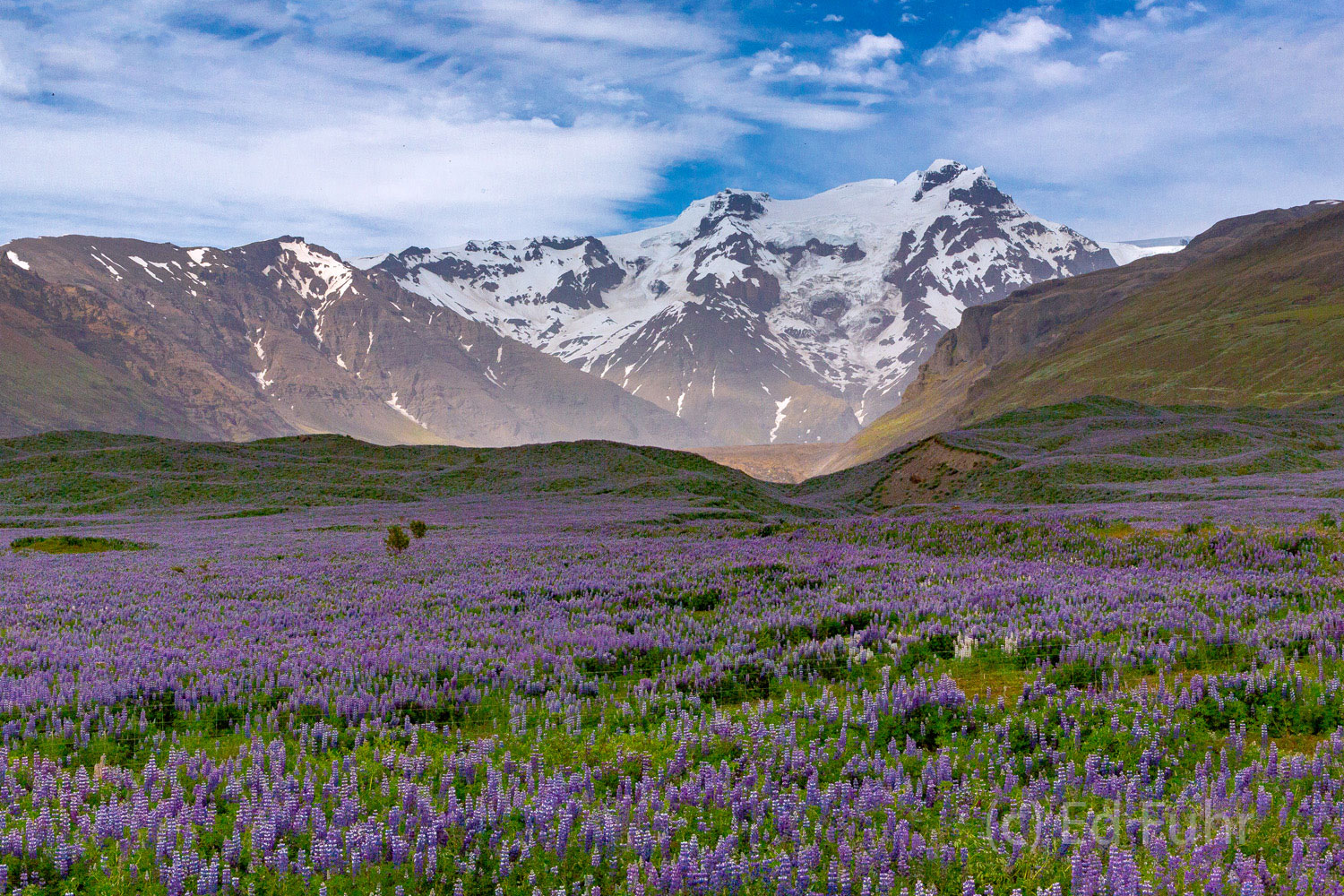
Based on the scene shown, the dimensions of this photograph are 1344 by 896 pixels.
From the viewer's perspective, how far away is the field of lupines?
443 cm

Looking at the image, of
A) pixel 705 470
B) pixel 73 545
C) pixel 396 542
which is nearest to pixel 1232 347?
pixel 705 470

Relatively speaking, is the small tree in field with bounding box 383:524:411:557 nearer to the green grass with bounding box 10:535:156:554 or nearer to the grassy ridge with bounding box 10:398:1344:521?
the green grass with bounding box 10:535:156:554

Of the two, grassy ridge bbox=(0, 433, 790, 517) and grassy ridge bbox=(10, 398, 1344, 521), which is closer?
grassy ridge bbox=(10, 398, 1344, 521)

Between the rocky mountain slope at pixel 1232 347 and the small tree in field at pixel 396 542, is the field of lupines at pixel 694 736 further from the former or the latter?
the rocky mountain slope at pixel 1232 347

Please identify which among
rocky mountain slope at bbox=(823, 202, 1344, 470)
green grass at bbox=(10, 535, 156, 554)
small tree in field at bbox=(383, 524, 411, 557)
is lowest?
green grass at bbox=(10, 535, 156, 554)

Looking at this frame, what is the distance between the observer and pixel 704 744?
6.00 meters

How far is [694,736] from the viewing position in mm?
6086

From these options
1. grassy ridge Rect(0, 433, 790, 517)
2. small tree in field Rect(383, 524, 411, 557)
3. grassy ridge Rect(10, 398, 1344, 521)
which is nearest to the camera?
small tree in field Rect(383, 524, 411, 557)

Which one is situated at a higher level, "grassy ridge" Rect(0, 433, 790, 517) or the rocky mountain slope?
the rocky mountain slope

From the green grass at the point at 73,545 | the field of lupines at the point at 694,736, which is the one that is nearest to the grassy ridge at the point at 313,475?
the green grass at the point at 73,545

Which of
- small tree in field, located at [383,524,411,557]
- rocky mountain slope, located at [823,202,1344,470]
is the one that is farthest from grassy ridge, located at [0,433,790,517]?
rocky mountain slope, located at [823,202,1344,470]

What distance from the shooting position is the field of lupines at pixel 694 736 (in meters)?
4.43

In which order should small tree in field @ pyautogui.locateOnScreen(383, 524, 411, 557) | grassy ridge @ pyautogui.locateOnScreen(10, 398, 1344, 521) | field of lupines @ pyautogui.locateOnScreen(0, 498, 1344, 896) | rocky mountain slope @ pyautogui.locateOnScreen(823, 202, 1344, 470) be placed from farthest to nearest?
rocky mountain slope @ pyautogui.locateOnScreen(823, 202, 1344, 470) < grassy ridge @ pyautogui.locateOnScreen(10, 398, 1344, 521) < small tree in field @ pyautogui.locateOnScreen(383, 524, 411, 557) < field of lupines @ pyautogui.locateOnScreen(0, 498, 1344, 896)

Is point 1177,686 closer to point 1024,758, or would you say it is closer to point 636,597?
point 1024,758
